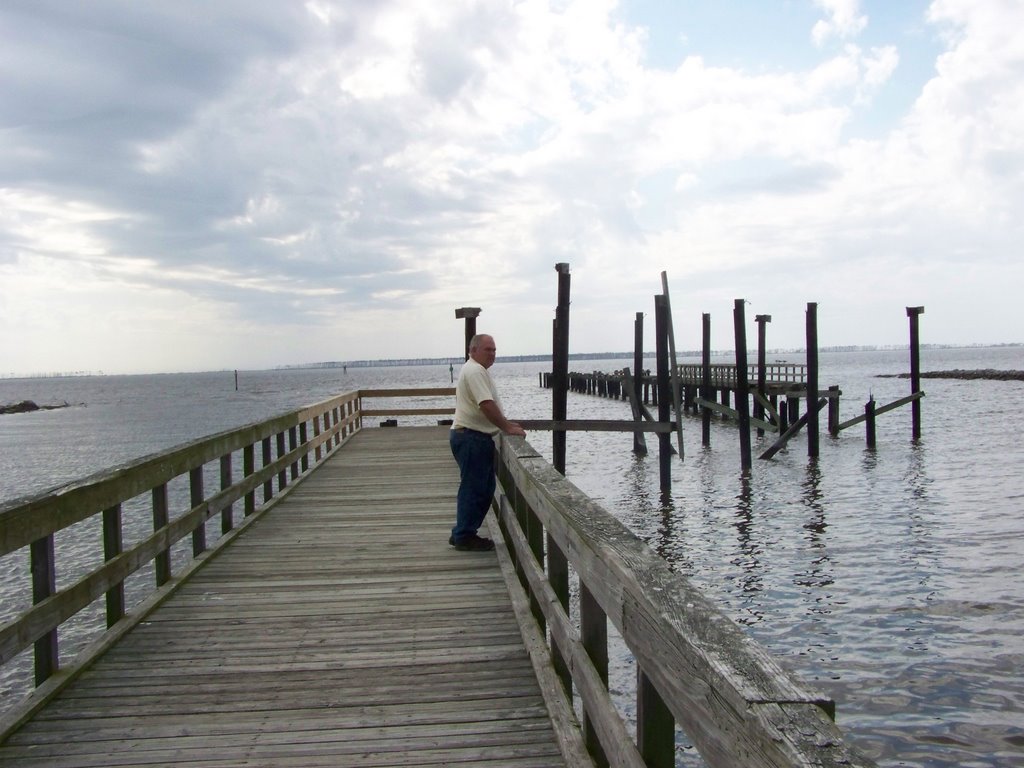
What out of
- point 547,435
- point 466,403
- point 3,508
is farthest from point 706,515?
point 547,435

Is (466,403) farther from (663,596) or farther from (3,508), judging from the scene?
(663,596)

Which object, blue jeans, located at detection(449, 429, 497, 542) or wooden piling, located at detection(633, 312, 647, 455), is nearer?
blue jeans, located at detection(449, 429, 497, 542)

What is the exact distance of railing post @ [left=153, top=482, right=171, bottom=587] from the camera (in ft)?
16.6

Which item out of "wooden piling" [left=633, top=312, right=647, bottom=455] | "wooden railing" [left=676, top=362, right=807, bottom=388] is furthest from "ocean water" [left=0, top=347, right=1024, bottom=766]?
"wooden railing" [left=676, top=362, right=807, bottom=388]

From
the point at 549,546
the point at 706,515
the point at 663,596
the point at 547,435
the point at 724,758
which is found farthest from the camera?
the point at 547,435

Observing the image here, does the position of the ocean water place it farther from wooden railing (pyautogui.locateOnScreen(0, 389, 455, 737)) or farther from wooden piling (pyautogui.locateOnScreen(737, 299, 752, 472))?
wooden railing (pyautogui.locateOnScreen(0, 389, 455, 737))

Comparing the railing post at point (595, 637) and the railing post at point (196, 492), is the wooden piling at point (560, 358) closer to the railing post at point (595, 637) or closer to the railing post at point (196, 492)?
the railing post at point (196, 492)

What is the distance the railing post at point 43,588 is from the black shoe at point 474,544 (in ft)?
9.86

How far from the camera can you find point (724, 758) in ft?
4.89

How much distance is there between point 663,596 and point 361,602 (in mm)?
3313

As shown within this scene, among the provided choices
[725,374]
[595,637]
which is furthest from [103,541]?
[725,374]

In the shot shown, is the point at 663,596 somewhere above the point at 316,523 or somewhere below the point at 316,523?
above

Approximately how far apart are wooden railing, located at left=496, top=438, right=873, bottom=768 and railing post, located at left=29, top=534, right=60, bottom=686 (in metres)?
2.22

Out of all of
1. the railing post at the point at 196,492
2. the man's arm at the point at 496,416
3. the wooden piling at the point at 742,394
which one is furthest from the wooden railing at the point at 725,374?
the railing post at the point at 196,492
